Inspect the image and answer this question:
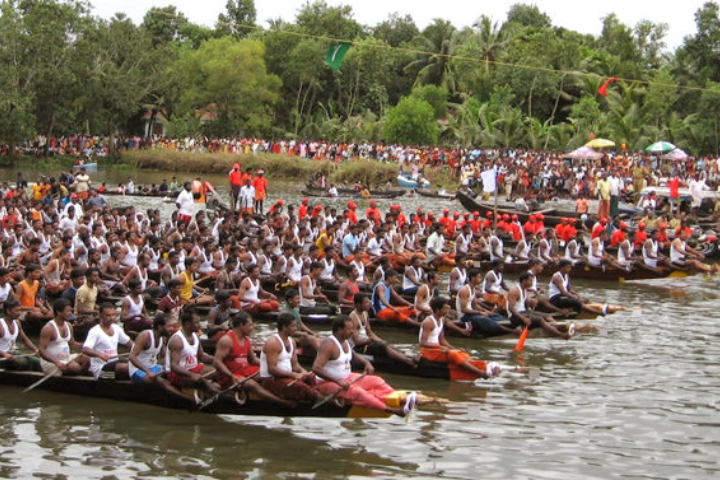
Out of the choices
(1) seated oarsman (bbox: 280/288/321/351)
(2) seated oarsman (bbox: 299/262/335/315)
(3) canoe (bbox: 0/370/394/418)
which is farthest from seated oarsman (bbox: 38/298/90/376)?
(2) seated oarsman (bbox: 299/262/335/315)

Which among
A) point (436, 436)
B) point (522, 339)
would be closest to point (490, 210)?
point (522, 339)

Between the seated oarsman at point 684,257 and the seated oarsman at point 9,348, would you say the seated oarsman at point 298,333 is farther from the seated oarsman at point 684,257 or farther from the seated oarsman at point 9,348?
the seated oarsman at point 684,257

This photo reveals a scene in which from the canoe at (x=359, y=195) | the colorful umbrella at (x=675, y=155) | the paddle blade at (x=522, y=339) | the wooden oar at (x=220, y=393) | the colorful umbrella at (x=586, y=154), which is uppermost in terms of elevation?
the colorful umbrella at (x=675, y=155)

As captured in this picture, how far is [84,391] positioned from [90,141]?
44541 millimetres

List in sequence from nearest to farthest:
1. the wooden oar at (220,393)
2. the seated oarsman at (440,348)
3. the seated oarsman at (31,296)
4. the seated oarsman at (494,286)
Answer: the wooden oar at (220,393) < the seated oarsman at (440,348) < the seated oarsman at (31,296) < the seated oarsman at (494,286)

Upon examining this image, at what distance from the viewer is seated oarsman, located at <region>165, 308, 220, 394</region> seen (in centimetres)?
1146

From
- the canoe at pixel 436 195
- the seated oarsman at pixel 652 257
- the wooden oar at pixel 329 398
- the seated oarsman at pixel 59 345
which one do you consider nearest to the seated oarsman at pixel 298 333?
the wooden oar at pixel 329 398

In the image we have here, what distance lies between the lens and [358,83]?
2430 inches

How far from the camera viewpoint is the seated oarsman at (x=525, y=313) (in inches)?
613

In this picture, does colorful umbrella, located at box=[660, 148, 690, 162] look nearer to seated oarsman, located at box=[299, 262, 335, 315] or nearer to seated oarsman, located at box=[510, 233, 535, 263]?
seated oarsman, located at box=[510, 233, 535, 263]

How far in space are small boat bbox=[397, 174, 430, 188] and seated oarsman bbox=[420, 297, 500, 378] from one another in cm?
3088

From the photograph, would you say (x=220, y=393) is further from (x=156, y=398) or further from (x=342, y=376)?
(x=342, y=376)

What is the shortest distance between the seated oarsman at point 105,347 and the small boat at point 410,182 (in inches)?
1276

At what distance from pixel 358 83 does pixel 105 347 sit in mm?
50699
